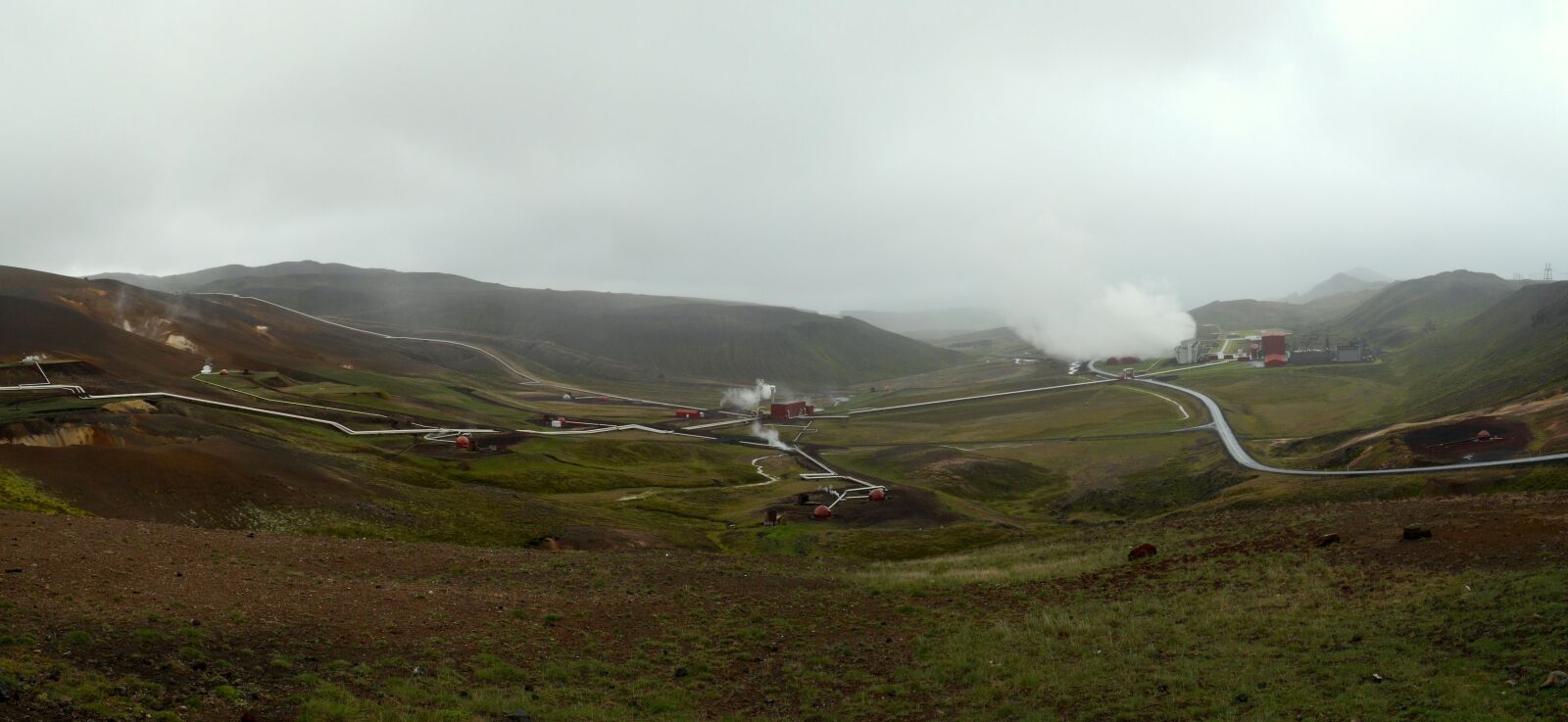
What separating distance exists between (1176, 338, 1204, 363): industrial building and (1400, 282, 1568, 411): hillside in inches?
1408

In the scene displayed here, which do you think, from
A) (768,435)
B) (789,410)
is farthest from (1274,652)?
(789,410)

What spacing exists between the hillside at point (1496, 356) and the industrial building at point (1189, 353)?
35755 mm

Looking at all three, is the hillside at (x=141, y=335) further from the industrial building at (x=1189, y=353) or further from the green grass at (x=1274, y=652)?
the industrial building at (x=1189, y=353)

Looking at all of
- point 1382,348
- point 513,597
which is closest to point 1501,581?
point 513,597

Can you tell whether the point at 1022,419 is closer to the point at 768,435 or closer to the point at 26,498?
the point at 768,435

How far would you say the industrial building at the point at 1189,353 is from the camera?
186 m

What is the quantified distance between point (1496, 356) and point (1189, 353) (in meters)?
65.6

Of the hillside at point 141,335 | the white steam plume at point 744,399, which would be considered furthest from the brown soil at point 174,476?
the white steam plume at point 744,399

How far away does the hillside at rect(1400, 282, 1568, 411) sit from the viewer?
3428 inches

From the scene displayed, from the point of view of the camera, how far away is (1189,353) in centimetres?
18688

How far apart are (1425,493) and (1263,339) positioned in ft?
462

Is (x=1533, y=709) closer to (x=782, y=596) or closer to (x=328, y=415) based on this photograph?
(x=782, y=596)

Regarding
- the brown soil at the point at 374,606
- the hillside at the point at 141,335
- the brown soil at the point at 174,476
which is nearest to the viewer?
the brown soil at the point at 374,606

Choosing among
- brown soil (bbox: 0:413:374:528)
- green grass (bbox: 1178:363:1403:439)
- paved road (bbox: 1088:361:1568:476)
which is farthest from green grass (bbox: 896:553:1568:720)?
green grass (bbox: 1178:363:1403:439)
